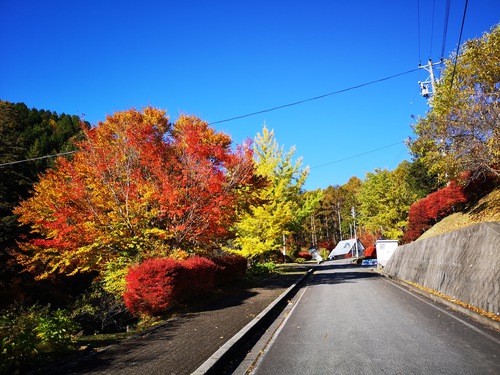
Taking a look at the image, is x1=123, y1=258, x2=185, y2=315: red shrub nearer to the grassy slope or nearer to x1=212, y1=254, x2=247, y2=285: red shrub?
x1=212, y1=254, x2=247, y2=285: red shrub

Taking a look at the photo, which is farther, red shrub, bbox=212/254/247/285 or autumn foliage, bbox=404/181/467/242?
autumn foliage, bbox=404/181/467/242

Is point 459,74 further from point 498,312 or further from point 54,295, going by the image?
point 54,295

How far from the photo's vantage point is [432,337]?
224 inches

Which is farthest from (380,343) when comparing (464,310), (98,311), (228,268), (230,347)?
(98,311)

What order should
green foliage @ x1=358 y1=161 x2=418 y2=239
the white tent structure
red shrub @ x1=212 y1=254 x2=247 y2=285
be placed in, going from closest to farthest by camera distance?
red shrub @ x1=212 y1=254 x2=247 y2=285 < green foliage @ x1=358 y1=161 x2=418 y2=239 < the white tent structure

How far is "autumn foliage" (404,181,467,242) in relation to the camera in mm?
19816

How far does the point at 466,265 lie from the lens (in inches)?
318

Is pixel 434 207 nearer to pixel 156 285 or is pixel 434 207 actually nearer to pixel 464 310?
pixel 464 310

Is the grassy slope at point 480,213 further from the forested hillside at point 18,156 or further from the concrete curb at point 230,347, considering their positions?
the forested hillside at point 18,156

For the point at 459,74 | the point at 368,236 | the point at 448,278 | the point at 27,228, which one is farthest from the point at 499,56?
the point at 368,236

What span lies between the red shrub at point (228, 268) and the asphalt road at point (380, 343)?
19.9 ft

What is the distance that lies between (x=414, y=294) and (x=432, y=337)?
613cm

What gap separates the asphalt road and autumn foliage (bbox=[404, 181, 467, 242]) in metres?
13.5

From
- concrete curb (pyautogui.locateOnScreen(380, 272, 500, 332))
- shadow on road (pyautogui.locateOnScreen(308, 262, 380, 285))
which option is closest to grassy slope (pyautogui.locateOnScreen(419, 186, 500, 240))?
concrete curb (pyautogui.locateOnScreen(380, 272, 500, 332))
